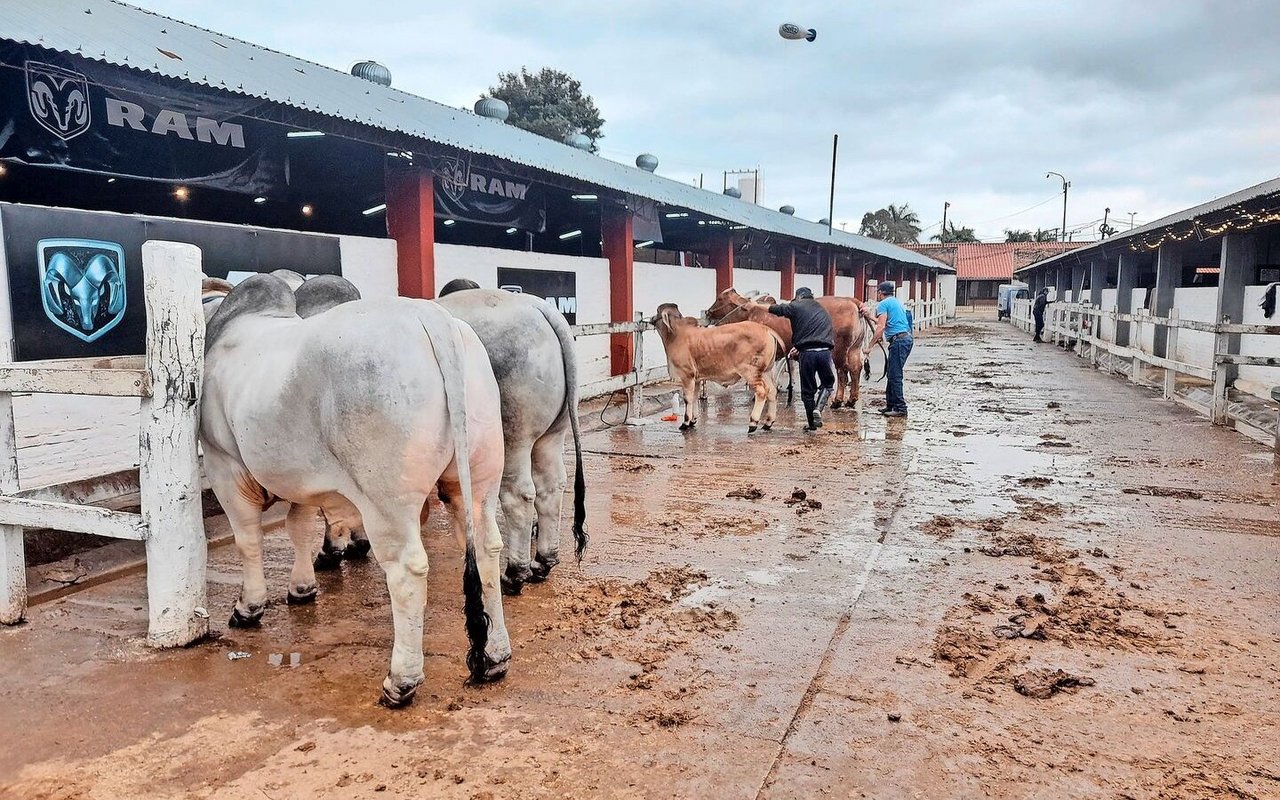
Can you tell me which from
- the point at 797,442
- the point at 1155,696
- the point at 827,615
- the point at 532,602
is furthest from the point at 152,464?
the point at 797,442

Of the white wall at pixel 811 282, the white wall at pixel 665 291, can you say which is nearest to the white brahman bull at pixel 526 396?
the white wall at pixel 665 291

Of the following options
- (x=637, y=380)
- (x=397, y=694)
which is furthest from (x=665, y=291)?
(x=397, y=694)

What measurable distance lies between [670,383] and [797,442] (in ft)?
18.3

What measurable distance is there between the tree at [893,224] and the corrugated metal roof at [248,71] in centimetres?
6277

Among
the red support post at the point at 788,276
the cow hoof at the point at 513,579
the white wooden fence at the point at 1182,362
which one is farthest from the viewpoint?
the red support post at the point at 788,276

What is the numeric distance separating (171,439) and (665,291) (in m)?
12.0

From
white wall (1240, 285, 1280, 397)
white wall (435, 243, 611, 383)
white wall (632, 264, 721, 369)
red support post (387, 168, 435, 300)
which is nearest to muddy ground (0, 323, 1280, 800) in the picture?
red support post (387, 168, 435, 300)

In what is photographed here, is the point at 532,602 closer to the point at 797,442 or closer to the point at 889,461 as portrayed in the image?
the point at 889,461

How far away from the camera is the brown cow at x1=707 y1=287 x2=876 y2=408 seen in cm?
1109

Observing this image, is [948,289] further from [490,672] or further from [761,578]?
[490,672]

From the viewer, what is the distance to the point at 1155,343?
18562mm

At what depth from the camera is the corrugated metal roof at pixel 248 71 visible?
223 inches

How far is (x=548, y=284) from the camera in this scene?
37.7 ft

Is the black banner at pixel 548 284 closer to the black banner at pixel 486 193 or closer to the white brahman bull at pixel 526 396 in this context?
the black banner at pixel 486 193
